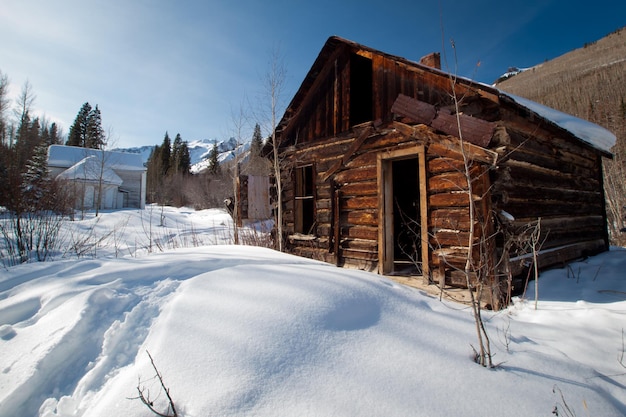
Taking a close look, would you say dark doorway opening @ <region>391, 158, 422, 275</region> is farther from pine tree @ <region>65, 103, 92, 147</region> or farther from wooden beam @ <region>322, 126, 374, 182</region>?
pine tree @ <region>65, 103, 92, 147</region>

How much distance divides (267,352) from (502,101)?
5.00 meters

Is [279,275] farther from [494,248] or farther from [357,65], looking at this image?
[357,65]

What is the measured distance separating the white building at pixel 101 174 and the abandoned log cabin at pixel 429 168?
2206cm

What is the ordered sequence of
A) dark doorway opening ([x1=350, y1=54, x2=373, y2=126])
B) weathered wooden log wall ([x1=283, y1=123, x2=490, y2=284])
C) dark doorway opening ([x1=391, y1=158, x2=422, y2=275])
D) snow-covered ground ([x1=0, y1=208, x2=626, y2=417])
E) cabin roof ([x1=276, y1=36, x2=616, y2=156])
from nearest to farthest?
snow-covered ground ([x1=0, y1=208, x2=626, y2=417]), cabin roof ([x1=276, y1=36, x2=616, y2=156]), weathered wooden log wall ([x1=283, y1=123, x2=490, y2=284]), dark doorway opening ([x1=350, y1=54, x2=373, y2=126]), dark doorway opening ([x1=391, y1=158, x2=422, y2=275])

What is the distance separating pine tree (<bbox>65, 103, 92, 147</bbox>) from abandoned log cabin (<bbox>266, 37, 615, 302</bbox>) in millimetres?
54246

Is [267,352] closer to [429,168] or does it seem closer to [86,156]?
[429,168]

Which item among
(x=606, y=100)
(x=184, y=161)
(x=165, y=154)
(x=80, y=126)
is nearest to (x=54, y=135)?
(x=80, y=126)

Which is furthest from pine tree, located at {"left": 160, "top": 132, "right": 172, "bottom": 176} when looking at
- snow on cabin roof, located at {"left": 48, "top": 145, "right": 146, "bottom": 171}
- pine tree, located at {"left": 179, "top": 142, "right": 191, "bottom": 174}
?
snow on cabin roof, located at {"left": 48, "top": 145, "right": 146, "bottom": 171}

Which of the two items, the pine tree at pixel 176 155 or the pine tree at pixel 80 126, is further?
the pine tree at pixel 176 155

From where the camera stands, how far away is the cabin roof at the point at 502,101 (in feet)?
15.7

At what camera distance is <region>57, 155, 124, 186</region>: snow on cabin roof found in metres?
23.4

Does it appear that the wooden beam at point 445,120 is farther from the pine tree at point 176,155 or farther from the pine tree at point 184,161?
the pine tree at point 184,161

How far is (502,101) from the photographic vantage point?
452 cm

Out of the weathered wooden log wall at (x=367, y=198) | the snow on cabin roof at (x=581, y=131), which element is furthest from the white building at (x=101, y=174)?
the snow on cabin roof at (x=581, y=131)
